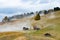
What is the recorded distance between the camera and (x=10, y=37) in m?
59.0

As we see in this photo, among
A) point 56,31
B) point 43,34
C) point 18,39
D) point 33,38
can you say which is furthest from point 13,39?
point 56,31

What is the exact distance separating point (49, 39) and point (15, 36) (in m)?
10.4

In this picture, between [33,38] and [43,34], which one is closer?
[33,38]

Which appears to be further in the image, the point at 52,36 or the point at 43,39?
the point at 52,36

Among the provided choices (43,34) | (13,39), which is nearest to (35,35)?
(43,34)

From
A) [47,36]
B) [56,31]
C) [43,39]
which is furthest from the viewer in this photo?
[56,31]

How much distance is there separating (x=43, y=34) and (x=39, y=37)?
14.1 ft

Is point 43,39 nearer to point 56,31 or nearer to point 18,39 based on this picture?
point 18,39

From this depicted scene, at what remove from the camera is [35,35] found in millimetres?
59344

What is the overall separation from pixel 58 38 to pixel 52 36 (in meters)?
2.99

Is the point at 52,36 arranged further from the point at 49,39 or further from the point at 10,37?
the point at 10,37

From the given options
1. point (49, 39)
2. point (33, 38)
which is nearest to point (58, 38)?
point (49, 39)

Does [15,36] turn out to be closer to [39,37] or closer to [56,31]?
[39,37]

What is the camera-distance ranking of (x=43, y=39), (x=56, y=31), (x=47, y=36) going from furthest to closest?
(x=56, y=31) < (x=47, y=36) < (x=43, y=39)
